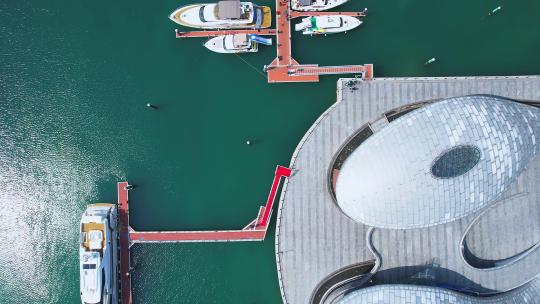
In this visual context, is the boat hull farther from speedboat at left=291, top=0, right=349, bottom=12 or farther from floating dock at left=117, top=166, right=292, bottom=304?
floating dock at left=117, top=166, right=292, bottom=304

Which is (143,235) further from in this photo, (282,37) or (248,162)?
(282,37)

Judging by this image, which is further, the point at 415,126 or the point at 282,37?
the point at 282,37

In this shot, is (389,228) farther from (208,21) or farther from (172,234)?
(208,21)

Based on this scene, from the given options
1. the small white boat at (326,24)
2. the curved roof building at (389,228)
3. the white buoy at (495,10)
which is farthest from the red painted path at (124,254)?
the white buoy at (495,10)

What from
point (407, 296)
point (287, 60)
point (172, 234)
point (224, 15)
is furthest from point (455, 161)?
point (172, 234)

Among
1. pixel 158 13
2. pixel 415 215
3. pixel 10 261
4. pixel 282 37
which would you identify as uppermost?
pixel 158 13

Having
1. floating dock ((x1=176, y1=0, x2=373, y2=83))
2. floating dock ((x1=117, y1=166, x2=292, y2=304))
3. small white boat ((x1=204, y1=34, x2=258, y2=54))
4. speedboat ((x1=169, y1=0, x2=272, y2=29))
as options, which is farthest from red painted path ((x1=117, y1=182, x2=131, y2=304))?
speedboat ((x1=169, y1=0, x2=272, y2=29))

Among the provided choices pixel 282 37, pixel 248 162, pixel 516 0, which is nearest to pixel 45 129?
pixel 248 162

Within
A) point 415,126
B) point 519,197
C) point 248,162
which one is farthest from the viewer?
point 248,162
